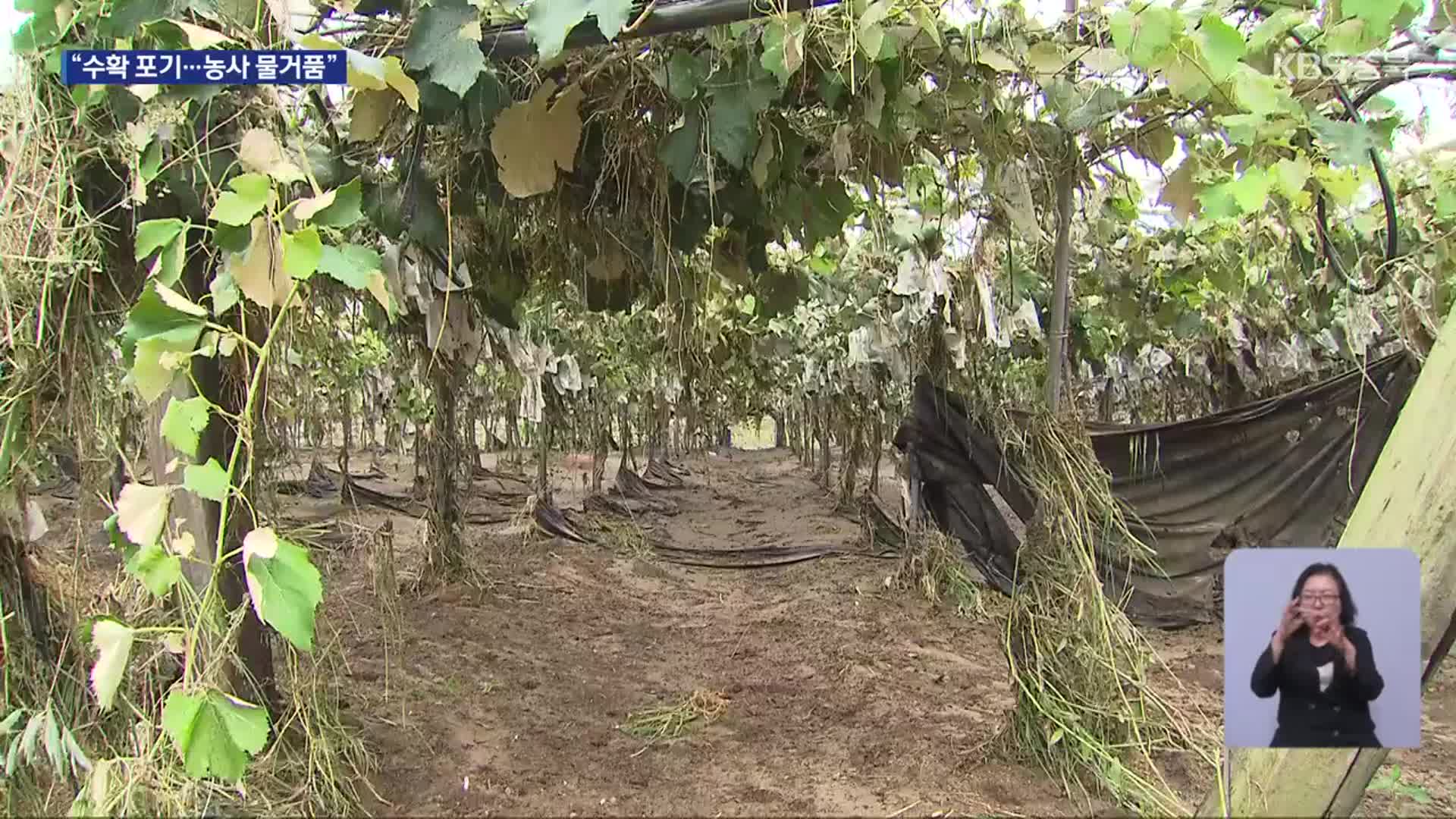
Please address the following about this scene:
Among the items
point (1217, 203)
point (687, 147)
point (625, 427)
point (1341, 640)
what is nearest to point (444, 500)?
point (687, 147)

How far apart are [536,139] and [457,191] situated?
545 mm

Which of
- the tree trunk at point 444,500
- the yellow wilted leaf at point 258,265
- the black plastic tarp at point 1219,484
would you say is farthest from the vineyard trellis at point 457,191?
the tree trunk at point 444,500

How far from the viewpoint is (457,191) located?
2539mm

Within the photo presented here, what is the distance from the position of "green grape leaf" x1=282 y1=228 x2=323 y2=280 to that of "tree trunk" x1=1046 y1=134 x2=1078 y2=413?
6.90 ft

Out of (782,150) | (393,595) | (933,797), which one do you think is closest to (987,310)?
(782,150)

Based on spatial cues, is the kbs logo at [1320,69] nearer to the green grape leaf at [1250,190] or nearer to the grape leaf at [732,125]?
the green grape leaf at [1250,190]

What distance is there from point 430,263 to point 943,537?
3624 mm

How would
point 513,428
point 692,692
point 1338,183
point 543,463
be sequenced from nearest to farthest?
point 1338,183 → point 692,692 → point 543,463 → point 513,428

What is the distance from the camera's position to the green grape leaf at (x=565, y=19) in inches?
60.2

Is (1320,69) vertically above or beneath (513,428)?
above

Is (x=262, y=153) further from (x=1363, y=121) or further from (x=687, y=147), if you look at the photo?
(x=1363, y=121)

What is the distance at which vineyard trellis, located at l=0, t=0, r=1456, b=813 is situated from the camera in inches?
58.9

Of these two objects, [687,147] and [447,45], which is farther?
[687,147]
